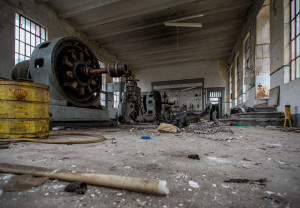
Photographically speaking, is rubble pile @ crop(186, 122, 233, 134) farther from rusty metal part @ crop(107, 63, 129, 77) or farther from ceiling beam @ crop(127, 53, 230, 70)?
ceiling beam @ crop(127, 53, 230, 70)

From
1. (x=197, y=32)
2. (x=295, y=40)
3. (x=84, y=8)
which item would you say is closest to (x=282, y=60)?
(x=295, y=40)

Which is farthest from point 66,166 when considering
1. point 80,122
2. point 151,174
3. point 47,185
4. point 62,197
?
point 80,122

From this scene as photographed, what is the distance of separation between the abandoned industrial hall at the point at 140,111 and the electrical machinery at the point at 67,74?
0.02m

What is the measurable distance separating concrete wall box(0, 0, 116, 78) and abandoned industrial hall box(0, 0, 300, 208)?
1.4 inches

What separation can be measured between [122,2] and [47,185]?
782 cm

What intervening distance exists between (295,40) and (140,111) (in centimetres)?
516

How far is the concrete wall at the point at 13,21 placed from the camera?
5.19 metres

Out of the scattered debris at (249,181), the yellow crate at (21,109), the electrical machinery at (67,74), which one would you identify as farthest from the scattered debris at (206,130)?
the yellow crate at (21,109)

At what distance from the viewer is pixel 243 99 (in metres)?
8.50

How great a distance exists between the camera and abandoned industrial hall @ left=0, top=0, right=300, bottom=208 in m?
0.66

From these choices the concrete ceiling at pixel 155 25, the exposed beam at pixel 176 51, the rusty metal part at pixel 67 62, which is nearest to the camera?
the rusty metal part at pixel 67 62

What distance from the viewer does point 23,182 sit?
710 mm

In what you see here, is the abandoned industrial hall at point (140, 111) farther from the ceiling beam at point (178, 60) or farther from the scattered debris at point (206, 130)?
the ceiling beam at point (178, 60)

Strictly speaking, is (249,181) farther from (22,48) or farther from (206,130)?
(22,48)
